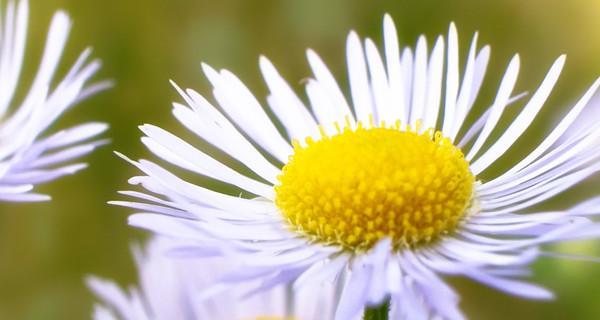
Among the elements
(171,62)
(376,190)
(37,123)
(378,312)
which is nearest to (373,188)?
(376,190)

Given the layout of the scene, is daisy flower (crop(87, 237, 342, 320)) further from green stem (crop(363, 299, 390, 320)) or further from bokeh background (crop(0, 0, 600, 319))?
bokeh background (crop(0, 0, 600, 319))

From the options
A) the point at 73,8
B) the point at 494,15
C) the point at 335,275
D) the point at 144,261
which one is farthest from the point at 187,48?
the point at 335,275

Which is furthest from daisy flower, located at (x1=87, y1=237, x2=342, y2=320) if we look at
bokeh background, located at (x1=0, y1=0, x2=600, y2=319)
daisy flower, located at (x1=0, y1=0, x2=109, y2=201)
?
bokeh background, located at (x1=0, y1=0, x2=600, y2=319)

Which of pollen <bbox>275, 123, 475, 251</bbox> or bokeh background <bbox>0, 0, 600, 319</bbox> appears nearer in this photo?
pollen <bbox>275, 123, 475, 251</bbox>

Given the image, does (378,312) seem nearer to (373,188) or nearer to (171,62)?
(373,188)

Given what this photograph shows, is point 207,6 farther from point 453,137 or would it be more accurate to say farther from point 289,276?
point 289,276
